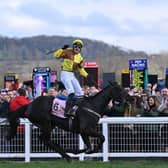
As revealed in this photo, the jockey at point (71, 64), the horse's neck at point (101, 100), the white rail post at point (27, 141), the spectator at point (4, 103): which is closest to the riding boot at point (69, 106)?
the jockey at point (71, 64)

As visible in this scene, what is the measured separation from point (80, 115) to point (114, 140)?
8.37 feet

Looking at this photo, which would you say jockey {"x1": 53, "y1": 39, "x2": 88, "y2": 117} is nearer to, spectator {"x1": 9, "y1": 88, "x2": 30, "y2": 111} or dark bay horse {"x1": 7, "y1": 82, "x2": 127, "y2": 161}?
dark bay horse {"x1": 7, "y1": 82, "x2": 127, "y2": 161}

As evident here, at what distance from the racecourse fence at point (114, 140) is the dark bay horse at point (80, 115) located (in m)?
1.45

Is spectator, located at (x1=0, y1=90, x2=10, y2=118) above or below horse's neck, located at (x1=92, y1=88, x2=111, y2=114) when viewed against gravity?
below

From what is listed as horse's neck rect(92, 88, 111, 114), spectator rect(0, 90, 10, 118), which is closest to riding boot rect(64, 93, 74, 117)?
horse's neck rect(92, 88, 111, 114)

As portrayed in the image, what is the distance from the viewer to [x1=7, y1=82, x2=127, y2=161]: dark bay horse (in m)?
13.3

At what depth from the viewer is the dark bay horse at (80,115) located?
43.8ft

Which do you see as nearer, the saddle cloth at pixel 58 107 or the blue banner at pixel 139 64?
the saddle cloth at pixel 58 107

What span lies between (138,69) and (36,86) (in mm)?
3437

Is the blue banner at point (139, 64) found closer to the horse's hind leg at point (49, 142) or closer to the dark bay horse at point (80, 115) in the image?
the dark bay horse at point (80, 115)

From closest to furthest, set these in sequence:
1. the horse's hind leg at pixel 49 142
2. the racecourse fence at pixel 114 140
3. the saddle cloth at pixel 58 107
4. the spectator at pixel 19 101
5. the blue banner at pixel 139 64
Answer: the saddle cloth at pixel 58 107
the horse's hind leg at pixel 49 142
the spectator at pixel 19 101
the racecourse fence at pixel 114 140
the blue banner at pixel 139 64

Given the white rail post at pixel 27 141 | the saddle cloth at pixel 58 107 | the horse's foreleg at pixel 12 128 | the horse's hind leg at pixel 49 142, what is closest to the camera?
the saddle cloth at pixel 58 107

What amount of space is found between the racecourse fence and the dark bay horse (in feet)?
4.75

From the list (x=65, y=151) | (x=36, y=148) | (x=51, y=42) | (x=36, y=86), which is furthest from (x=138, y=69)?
(x=51, y=42)
